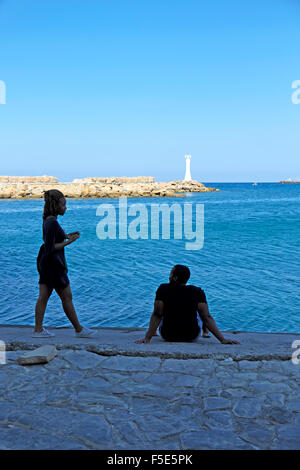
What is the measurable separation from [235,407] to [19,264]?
1351cm

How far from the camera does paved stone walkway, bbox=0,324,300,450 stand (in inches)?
114

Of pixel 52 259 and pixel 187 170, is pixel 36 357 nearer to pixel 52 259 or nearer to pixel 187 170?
pixel 52 259

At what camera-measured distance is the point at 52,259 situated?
501 cm

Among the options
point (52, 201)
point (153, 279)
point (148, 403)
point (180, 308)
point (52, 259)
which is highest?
point (52, 201)

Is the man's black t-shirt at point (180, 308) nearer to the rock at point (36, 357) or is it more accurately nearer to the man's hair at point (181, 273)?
the man's hair at point (181, 273)

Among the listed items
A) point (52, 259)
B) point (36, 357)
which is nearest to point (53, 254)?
point (52, 259)

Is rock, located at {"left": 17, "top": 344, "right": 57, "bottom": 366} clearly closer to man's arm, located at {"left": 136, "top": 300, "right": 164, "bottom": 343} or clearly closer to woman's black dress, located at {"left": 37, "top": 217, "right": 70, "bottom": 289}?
woman's black dress, located at {"left": 37, "top": 217, "right": 70, "bottom": 289}

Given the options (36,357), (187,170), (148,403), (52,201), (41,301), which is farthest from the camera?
(187,170)

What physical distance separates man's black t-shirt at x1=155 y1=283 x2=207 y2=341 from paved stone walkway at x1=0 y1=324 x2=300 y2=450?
0.58m

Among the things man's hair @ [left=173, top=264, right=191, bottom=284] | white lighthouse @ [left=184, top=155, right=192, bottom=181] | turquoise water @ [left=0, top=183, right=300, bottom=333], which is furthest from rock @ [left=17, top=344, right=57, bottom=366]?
white lighthouse @ [left=184, top=155, right=192, bottom=181]

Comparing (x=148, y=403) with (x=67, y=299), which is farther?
(x=67, y=299)

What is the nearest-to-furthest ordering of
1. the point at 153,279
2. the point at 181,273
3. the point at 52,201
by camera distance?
the point at 181,273 < the point at 52,201 < the point at 153,279

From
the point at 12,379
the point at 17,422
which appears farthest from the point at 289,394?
the point at 12,379

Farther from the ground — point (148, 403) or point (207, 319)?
point (207, 319)
